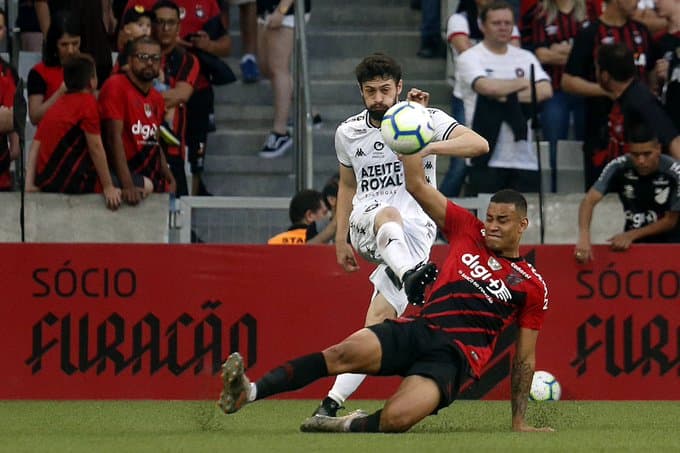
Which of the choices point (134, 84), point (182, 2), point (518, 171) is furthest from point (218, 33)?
point (518, 171)

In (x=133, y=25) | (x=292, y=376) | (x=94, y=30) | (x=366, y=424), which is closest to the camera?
(x=292, y=376)

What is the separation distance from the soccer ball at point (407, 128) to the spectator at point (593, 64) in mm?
5911

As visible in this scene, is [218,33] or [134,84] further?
[218,33]

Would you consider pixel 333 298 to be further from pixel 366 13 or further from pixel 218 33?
pixel 366 13

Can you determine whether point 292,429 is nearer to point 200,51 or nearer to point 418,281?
point 418,281

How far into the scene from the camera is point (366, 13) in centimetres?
1762

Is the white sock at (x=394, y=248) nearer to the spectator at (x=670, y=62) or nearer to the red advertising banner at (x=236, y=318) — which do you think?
the red advertising banner at (x=236, y=318)

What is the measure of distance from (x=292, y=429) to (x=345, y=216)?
1579 mm

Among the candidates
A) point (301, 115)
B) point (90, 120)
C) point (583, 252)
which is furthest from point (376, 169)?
point (301, 115)

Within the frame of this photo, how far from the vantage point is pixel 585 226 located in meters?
12.7

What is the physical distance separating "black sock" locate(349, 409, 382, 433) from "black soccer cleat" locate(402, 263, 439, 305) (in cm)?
68

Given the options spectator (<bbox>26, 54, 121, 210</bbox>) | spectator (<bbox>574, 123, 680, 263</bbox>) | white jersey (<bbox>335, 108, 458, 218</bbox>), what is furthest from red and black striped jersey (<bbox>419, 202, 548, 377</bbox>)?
spectator (<bbox>26, 54, 121, 210</bbox>)

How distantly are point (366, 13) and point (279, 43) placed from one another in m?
2.31

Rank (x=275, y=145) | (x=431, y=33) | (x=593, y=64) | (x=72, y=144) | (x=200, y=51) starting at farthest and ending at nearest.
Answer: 1. (x=431, y=33)
2. (x=275, y=145)
3. (x=200, y=51)
4. (x=593, y=64)
5. (x=72, y=144)
